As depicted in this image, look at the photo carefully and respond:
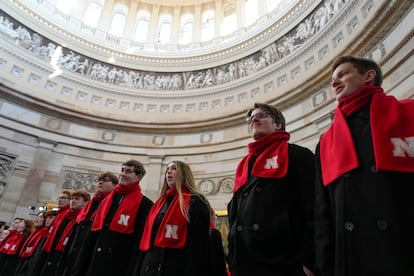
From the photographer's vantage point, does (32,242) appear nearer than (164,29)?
Yes

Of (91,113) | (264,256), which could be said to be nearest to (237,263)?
(264,256)

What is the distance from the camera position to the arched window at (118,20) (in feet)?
55.4

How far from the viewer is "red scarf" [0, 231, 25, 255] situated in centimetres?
555

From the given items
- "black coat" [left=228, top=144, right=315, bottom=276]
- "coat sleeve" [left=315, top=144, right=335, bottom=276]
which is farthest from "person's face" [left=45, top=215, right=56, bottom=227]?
"coat sleeve" [left=315, top=144, right=335, bottom=276]

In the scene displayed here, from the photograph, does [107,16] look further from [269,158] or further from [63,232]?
[269,158]

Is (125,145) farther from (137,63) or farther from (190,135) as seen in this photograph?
(137,63)

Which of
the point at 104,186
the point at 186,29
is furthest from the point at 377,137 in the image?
the point at 186,29

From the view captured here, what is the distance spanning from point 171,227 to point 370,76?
7.45ft

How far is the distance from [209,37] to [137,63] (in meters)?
4.88

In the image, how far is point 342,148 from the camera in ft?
5.49

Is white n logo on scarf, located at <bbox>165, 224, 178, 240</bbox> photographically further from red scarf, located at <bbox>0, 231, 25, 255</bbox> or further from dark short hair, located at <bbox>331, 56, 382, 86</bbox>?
red scarf, located at <bbox>0, 231, 25, 255</bbox>

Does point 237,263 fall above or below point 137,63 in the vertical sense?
below

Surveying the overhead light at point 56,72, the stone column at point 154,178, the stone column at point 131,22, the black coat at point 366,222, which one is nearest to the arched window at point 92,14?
the stone column at point 131,22

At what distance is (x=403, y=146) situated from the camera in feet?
4.81
